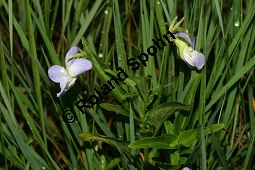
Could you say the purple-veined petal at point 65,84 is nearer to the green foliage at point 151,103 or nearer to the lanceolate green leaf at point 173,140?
the green foliage at point 151,103

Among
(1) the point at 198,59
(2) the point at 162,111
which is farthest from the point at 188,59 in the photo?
(2) the point at 162,111

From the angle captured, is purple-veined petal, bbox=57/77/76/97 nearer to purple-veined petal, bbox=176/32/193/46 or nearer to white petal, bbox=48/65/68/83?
white petal, bbox=48/65/68/83

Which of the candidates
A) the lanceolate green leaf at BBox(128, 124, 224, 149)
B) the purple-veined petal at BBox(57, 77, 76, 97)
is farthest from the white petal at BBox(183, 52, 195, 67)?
the purple-veined petal at BBox(57, 77, 76, 97)

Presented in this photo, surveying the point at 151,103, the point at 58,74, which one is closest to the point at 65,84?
the point at 58,74

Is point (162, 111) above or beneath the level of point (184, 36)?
beneath

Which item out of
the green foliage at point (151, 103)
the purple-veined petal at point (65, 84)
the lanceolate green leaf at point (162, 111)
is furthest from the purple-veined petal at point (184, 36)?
the purple-veined petal at point (65, 84)

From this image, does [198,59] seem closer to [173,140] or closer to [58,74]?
A: [173,140]

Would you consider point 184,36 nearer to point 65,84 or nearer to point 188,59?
point 188,59

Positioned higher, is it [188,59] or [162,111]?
[188,59]

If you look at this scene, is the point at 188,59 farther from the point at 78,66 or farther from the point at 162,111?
the point at 78,66
